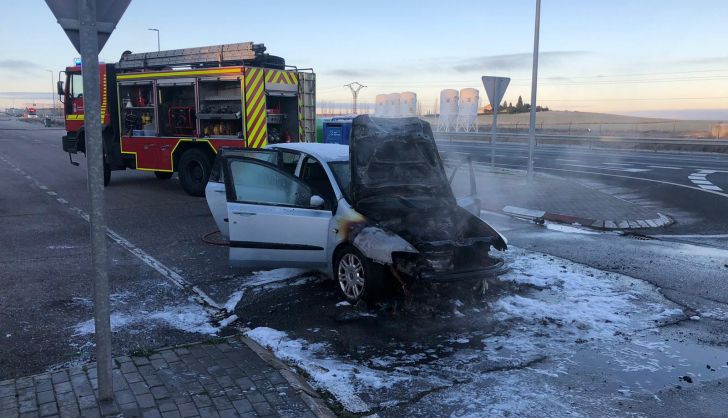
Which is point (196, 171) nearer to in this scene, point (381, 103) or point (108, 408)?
point (108, 408)

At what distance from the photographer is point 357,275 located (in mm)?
5625

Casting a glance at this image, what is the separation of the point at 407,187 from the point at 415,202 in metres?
0.27

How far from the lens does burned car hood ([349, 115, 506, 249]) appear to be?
18.8 feet

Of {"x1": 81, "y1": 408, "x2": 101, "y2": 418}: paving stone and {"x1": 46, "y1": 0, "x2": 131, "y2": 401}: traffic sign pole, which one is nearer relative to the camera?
{"x1": 46, "y1": 0, "x2": 131, "y2": 401}: traffic sign pole

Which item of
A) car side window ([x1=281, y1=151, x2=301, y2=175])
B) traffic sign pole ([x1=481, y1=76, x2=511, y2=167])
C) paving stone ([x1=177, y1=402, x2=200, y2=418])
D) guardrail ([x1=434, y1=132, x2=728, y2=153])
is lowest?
paving stone ([x1=177, y1=402, x2=200, y2=418])

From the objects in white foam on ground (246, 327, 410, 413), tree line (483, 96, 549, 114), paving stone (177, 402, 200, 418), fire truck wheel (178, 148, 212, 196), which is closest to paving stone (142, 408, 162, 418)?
paving stone (177, 402, 200, 418)

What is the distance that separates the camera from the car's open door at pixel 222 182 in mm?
6973

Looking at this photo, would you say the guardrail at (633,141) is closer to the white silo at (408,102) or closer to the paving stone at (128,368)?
the white silo at (408,102)

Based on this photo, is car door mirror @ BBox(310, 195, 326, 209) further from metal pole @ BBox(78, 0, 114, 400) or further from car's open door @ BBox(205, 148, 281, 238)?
metal pole @ BBox(78, 0, 114, 400)

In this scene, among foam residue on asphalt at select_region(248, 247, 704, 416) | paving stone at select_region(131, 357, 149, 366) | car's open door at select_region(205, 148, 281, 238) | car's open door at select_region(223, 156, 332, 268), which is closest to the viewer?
foam residue on asphalt at select_region(248, 247, 704, 416)

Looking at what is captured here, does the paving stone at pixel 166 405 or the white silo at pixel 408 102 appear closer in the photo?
the paving stone at pixel 166 405

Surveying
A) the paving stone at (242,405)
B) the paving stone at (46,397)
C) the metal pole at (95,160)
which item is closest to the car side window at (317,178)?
the paving stone at (242,405)

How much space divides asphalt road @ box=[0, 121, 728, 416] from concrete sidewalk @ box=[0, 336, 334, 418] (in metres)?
0.36

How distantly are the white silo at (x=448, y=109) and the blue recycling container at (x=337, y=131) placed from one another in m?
33.8
